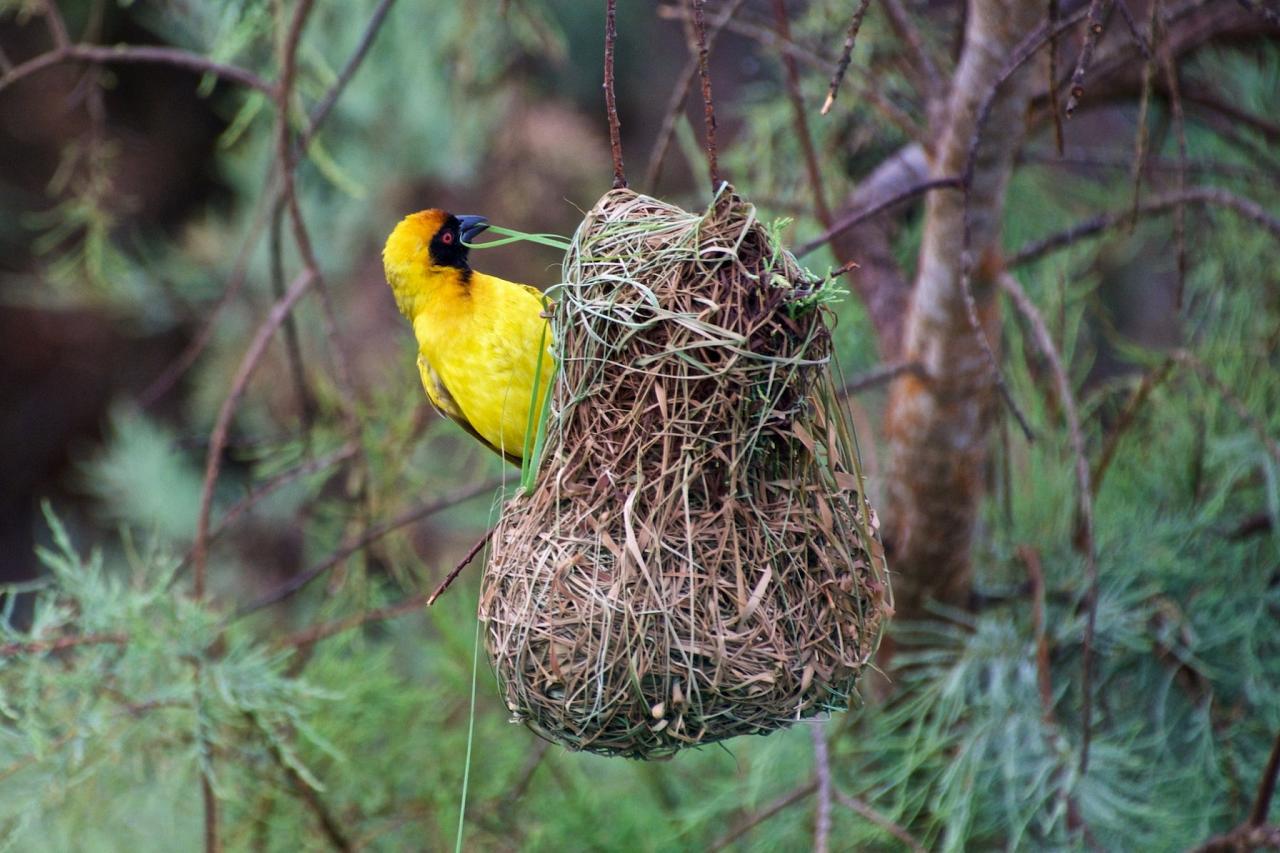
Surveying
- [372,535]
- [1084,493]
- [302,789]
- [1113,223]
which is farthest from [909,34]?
[302,789]

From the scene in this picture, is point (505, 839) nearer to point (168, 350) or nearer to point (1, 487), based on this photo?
point (168, 350)

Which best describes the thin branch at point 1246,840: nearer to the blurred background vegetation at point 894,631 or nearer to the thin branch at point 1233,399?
the blurred background vegetation at point 894,631

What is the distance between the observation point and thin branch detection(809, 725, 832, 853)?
299 centimetres

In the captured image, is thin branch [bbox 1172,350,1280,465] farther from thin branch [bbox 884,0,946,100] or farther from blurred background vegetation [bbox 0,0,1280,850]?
thin branch [bbox 884,0,946,100]

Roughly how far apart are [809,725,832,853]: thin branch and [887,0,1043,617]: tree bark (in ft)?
1.56

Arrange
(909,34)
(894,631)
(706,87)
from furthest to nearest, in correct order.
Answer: (894,631)
(909,34)
(706,87)

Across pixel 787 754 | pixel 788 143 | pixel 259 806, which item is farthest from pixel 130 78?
pixel 787 754

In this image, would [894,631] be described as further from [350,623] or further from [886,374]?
[350,623]

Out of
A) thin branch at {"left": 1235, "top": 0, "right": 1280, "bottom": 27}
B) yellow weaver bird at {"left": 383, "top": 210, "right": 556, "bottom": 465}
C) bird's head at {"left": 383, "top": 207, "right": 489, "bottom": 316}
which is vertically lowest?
yellow weaver bird at {"left": 383, "top": 210, "right": 556, "bottom": 465}

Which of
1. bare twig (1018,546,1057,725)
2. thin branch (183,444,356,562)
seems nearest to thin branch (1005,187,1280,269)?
bare twig (1018,546,1057,725)

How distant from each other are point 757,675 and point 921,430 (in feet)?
6.01

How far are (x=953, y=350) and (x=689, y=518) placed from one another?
1692mm

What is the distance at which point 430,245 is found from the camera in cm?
306

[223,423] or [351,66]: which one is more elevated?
[351,66]
